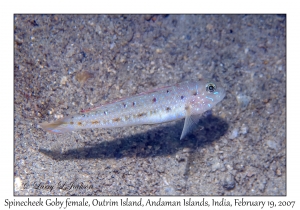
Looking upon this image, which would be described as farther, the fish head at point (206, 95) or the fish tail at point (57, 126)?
the fish head at point (206, 95)

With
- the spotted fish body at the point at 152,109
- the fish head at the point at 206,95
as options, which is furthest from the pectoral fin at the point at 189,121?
the fish head at the point at 206,95

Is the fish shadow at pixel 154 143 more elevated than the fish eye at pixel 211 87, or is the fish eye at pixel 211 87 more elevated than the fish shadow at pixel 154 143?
the fish eye at pixel 211 87

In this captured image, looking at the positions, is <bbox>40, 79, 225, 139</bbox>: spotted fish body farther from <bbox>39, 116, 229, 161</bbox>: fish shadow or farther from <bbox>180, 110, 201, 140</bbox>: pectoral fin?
<bbox>39, 116, 229, 161</bbox>: fish shadow

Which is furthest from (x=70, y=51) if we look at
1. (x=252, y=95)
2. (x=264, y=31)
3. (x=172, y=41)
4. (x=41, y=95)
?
(x=264, y=31)

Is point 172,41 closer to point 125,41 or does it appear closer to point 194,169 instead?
point 125,41

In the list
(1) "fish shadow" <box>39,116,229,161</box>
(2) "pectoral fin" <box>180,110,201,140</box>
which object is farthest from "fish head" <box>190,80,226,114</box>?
(1) "fish shadow" <box>39,116,229,161</box>

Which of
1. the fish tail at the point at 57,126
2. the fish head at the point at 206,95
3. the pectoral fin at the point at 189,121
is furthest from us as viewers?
the fish head at the point at 206,95

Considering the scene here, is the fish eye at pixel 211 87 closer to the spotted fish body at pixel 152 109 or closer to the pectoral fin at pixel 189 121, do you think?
the spotted fish body at pixel 152 109
